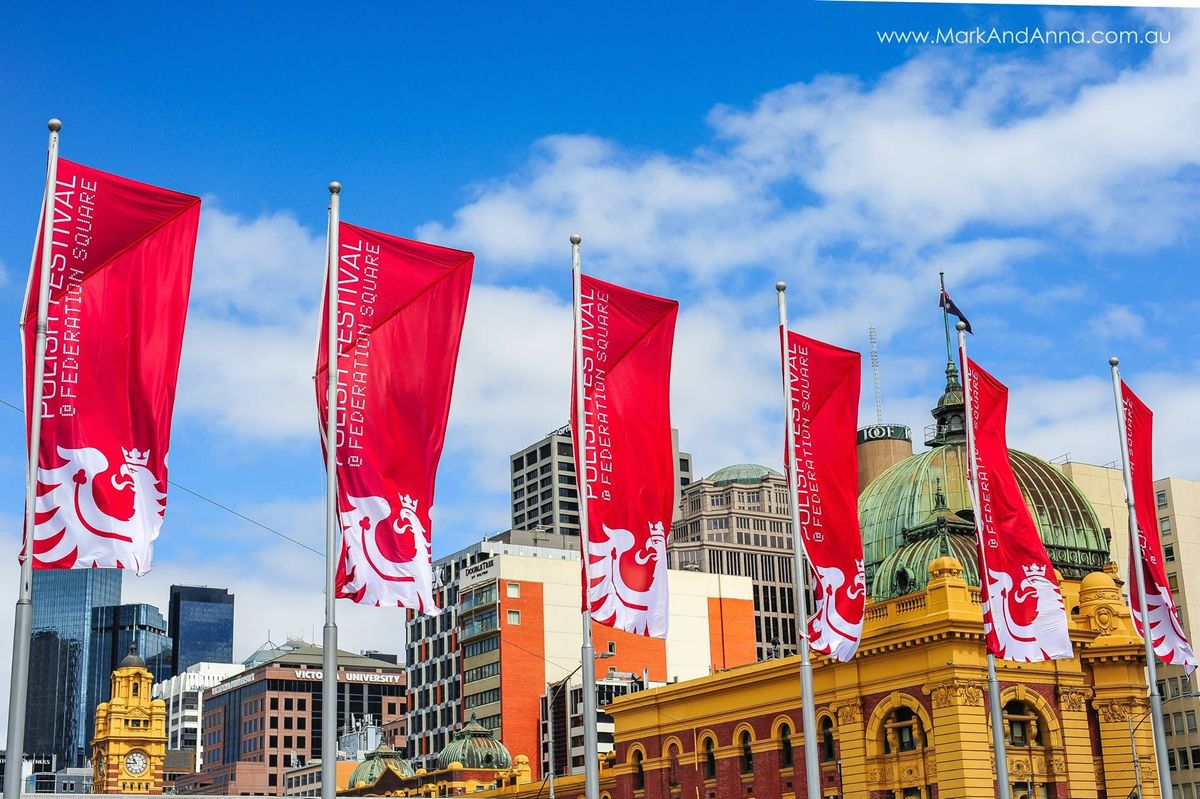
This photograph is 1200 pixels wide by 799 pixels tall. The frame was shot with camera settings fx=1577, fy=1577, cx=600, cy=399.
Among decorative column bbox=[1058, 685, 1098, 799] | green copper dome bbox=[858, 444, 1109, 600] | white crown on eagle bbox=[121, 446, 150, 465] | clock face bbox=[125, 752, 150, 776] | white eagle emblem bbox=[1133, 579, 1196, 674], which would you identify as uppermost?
green copper dome bbox=[858, 444, 1109, 600]

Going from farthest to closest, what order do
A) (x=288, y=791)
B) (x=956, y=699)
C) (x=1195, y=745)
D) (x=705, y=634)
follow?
(x=288, y=791) < (x=705, y=634) < (x=1195, y=745) < (x=956, y=699)

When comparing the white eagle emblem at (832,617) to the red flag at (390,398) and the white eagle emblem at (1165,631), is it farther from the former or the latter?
the white eagle emblem at (1165,631)

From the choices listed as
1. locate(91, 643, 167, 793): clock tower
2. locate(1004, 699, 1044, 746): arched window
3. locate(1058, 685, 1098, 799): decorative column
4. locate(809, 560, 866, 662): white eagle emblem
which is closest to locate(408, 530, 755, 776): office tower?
locate(91, 643, 167, 793): clock tower

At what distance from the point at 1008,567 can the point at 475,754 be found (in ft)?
260

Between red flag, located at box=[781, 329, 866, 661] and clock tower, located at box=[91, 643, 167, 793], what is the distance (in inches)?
5251

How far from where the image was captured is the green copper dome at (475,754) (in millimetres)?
117562

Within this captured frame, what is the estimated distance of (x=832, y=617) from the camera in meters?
39.9

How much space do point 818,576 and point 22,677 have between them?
19.6 meters

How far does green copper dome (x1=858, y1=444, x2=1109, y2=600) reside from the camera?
73.9 metres

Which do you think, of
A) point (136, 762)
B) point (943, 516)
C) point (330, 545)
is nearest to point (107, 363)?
point (330, 545)

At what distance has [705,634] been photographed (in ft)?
495

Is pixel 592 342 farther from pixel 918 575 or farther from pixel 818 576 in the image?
pixel 918 575

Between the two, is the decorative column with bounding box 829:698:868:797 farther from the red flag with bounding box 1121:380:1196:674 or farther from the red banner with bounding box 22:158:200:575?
the red banner with bounding box 22:158:200:575

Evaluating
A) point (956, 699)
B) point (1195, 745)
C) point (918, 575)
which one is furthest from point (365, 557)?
point (1195, 745)
